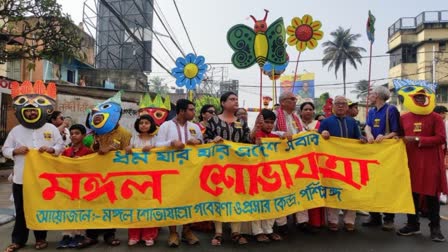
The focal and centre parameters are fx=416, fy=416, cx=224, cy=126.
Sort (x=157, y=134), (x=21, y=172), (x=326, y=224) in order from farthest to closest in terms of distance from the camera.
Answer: (x=326, y=224)
(x=157, y=134)
(x=21, y=172)

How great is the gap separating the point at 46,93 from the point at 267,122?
8.56 feet

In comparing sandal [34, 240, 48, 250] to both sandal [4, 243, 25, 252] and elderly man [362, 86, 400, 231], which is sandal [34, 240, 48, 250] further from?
elderly man [362, 86, 400, 231]

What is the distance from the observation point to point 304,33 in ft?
24.4

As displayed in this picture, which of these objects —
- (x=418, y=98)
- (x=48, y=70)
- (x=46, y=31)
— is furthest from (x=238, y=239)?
(x=48, y=70)

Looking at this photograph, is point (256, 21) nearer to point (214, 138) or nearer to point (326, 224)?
point (214, 138)

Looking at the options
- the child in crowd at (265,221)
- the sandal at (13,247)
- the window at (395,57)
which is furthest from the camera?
the window at (395,57)

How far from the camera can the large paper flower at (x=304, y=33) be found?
739cm

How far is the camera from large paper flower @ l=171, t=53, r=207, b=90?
39.4 feet

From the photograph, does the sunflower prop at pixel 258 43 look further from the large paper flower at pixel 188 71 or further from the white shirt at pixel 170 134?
the large paper flower at pixel 188 71

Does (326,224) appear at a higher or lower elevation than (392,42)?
lower

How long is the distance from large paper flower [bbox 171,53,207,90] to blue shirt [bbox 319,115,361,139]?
7093 mm

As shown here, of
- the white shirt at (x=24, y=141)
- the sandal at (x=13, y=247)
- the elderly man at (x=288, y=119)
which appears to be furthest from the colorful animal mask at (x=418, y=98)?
the sandal at (x=13, y=247)

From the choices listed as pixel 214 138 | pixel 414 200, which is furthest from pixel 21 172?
pixel 414 200

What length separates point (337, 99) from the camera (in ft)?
16.9
